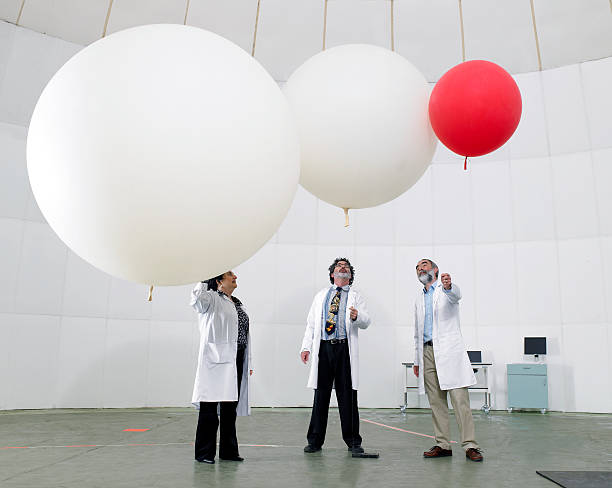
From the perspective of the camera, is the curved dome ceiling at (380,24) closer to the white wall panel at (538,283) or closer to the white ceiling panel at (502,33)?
the white ceiling panel at (502,33)

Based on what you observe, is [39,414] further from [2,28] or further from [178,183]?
[178,183]

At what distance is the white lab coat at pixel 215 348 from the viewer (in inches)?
130

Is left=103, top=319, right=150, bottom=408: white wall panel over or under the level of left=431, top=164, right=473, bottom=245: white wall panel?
under

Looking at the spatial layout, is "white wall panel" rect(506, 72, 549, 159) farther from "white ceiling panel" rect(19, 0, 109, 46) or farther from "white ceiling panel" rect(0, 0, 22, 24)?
"white ceiling panel" rect(0, 0, 22, 24)

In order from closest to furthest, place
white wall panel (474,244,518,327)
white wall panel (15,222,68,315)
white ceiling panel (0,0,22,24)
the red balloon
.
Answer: the red balloon
white wall panel (15,222,68,315)
white ceiling panel (0,0,22,24)
white wall panel (474,244,518,327)

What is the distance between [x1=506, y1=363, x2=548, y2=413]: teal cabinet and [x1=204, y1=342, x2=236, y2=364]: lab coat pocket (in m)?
4.81

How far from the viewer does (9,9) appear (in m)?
6.78

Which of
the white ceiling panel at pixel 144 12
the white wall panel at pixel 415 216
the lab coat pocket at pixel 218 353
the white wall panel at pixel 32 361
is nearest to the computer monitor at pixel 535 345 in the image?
the white wall panel at pixel 415 216

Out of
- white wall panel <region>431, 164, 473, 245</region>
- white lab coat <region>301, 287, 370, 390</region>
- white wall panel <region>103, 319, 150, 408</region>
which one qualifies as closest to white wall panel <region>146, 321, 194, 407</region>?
A: white wall panel <region>103, 319, 150, 408</region>

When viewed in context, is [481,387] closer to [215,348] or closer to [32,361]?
[215,348]

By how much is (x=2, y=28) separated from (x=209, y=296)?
559 cm

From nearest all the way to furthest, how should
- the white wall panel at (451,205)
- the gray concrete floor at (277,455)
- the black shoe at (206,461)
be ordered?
1. the gray concrete floor at (277,455)
2. the black shoe at (206,461)
3. the white wall panel at (451,205)

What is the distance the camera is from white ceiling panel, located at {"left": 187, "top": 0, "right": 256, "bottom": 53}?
6.91 meters

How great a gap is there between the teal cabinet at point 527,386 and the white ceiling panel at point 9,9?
25.5ft
